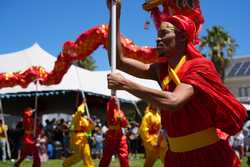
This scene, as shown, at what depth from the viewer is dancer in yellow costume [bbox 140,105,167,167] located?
10.2 meters

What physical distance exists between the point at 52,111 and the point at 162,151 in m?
12.9

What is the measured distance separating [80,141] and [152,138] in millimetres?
1676

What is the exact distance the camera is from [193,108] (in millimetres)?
3389

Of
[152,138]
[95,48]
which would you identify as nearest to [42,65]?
[152,138]

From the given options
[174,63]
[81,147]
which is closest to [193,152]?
[174,63]

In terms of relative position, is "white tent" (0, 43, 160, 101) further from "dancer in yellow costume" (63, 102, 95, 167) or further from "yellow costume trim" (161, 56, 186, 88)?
"yellow costume trim" (161, 56, 186, 88)

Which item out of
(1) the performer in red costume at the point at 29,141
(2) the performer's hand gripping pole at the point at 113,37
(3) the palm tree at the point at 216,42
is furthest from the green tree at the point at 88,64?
(2) the performer's hand gripping pole at the point at 113,37

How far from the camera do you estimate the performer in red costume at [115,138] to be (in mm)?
9672

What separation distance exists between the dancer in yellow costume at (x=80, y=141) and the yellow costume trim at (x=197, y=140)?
7.44 metres

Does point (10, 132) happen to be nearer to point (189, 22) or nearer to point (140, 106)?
point (140, 106)

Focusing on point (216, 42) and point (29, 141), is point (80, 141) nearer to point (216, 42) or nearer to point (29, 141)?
point (29, 141)

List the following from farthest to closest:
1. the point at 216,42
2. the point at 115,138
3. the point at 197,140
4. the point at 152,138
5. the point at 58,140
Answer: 1. the point at 216,42
2. the point at 58,140
3. the point at 152,138
4. the point at 115,138
5. the point at 197,140

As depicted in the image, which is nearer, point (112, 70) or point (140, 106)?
point (112, 70)

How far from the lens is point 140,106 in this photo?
25.4m
